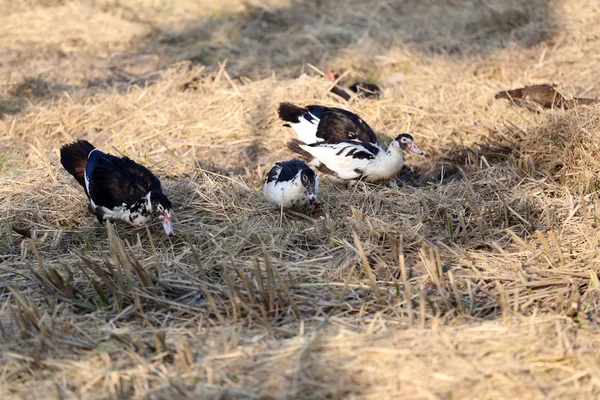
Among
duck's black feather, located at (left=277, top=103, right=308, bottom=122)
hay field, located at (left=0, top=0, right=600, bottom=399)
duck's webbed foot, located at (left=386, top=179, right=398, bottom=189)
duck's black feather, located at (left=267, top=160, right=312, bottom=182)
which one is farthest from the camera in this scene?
duck's black feather, located at (left=277, top=103, right=308, bottom=122)

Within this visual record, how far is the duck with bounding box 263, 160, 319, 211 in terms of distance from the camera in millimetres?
5023

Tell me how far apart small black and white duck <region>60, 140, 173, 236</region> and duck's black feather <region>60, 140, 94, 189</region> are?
0.24 ft

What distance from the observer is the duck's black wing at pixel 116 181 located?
4.93 metres

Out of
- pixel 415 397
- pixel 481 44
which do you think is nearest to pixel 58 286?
pixel 415 397

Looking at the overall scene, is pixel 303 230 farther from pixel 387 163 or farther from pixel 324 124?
pixel 324 124

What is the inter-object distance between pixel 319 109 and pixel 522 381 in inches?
149

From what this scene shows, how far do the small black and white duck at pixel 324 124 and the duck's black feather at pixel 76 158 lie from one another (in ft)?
6.18

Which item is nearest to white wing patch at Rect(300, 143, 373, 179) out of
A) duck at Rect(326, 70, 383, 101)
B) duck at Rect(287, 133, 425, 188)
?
duck at Rect(287, 133, 425, 188)

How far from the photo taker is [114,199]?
4.91 meters

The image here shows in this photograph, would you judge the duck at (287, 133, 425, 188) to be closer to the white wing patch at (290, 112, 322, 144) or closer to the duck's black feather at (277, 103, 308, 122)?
the white wing patch at (290, 112, 322, 144)

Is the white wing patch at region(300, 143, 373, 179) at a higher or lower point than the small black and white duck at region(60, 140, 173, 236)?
lower

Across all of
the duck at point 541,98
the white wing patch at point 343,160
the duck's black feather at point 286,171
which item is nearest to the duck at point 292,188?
the duck's black feather at point 286,171

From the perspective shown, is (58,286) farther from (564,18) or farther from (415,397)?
(564,18)

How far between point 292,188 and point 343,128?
1407mm
